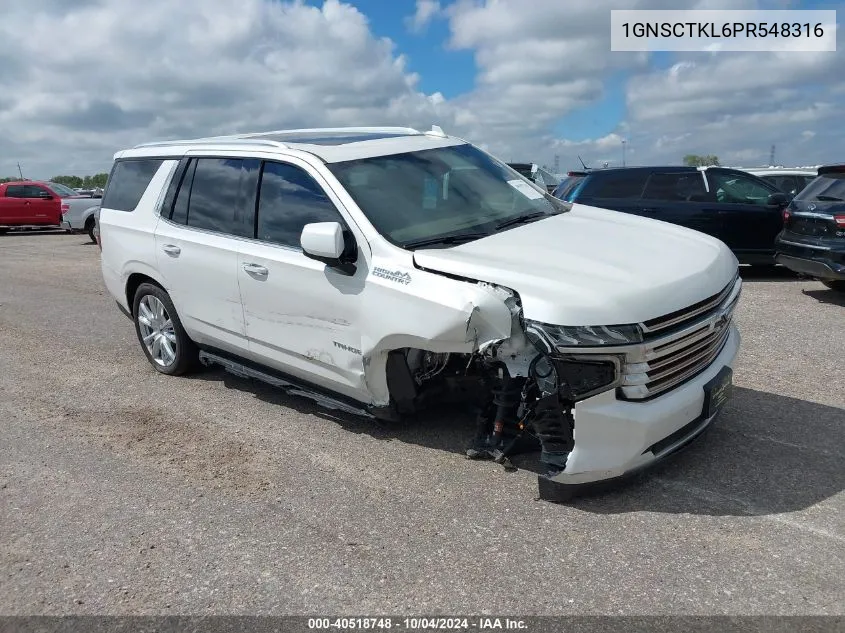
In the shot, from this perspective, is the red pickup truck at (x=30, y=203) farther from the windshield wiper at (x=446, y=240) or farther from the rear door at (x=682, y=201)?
the windshield wiper at (x=446, y=240)

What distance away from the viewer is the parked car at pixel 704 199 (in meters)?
10.2

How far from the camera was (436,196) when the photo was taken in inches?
181

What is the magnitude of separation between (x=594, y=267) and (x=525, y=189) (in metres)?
1.70

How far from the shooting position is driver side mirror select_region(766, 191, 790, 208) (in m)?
9.83

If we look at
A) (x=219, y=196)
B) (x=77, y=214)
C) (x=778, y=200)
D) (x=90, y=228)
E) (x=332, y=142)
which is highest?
(x=332, y=142)

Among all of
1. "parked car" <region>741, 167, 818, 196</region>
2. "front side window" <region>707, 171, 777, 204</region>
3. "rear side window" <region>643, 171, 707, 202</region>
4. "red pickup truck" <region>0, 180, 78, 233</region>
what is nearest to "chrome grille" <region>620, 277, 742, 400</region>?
"rear side window" <region>643, 171, 707, 202</region>

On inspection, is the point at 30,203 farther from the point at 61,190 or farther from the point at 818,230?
the point at 818,230

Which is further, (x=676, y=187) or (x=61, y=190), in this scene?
(x=61, y=190)

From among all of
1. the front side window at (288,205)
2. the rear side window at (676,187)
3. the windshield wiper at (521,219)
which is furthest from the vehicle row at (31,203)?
the windshield wiper at (521,219)

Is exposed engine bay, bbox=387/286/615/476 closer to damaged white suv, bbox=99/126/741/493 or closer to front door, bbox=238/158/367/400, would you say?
damaged white suv, bbox=99/126/741/493

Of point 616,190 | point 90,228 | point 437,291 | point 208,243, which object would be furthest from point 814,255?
point 90,228

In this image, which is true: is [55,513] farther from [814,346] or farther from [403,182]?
[814,346]

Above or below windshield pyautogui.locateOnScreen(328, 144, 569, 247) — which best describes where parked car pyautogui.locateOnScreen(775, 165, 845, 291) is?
below

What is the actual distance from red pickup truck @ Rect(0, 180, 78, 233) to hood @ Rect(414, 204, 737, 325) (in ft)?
74.6
